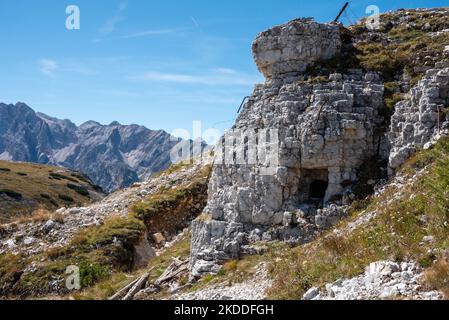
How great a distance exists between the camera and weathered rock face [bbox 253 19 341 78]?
72.1 feet

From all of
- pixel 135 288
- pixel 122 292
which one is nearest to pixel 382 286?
pixel 135 288

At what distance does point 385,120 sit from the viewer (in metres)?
19.5

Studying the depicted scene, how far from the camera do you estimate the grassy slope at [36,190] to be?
190 feet

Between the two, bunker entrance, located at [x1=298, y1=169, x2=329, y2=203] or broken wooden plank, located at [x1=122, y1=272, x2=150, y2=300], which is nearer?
broken wooden plank, located at [x1=122, y1=272, x2=150, y2=300]

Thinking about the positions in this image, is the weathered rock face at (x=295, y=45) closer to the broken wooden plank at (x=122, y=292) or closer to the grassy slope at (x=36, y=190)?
the broken wooden plank at (x=122, y=292)

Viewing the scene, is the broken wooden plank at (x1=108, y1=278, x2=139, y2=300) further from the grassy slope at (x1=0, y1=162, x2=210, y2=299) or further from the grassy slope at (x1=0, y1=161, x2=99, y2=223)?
the grassy slope at (x1=0, y1=161, x2=99, y2=223)

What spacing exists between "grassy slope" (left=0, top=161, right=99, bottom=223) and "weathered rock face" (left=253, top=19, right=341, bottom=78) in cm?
3530

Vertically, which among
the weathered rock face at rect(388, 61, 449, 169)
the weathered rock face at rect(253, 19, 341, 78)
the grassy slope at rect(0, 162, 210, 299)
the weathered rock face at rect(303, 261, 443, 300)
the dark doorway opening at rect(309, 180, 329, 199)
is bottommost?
the grassy slope at rect(0, 162, 210, 299)

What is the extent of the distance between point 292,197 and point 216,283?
17.5 ft

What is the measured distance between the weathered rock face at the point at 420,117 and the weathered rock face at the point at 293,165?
117 centimetres

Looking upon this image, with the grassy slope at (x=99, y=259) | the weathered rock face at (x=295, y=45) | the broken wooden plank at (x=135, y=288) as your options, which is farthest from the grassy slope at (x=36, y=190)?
the weathered rock face at (x=295, y=45)

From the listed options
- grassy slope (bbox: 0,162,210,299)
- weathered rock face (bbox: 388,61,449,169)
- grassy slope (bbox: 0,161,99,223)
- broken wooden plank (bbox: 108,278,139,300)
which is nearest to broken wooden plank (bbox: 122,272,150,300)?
broken wooden plank (bbox: 108,278,139,300)

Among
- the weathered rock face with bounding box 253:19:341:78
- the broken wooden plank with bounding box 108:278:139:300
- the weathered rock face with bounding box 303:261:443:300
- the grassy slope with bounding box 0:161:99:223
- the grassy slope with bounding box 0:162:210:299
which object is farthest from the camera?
the grassy slope with bounding box 0:161:99:223
